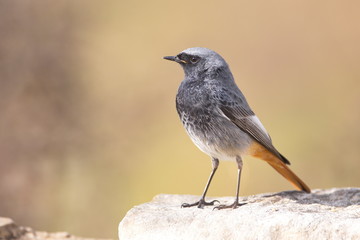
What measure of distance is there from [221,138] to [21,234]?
2442 millimetres

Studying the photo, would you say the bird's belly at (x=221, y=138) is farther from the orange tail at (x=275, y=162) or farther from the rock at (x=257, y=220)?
the rock at (x=257, y=220)

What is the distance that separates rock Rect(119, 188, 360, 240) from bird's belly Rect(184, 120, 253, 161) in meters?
0.48

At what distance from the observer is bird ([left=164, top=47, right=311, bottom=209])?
206 inches

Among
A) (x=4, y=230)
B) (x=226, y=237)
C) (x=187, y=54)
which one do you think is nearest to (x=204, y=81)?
(x=187, y=54)

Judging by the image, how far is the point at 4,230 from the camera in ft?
20.1

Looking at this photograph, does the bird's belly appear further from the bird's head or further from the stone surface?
the stone surface

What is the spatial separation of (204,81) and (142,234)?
4.75 ft

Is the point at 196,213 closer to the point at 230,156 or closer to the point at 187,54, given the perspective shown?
the point at 230,156

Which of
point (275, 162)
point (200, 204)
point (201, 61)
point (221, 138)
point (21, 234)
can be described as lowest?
point (21, 234)

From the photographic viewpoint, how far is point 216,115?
207 inches

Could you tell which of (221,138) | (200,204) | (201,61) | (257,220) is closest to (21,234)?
Answer: (200,204)

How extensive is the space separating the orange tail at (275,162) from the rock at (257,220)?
13cm

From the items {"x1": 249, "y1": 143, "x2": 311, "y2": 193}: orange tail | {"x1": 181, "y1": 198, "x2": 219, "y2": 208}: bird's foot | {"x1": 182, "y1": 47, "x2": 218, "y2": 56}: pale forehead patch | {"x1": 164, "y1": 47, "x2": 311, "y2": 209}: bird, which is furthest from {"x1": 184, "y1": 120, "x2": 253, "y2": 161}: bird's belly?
{"x1": 182, "y1": 47, "x2": 218, "y2": 56}: pale forehead patch

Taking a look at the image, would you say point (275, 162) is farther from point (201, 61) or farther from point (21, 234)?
point (21, 234)
